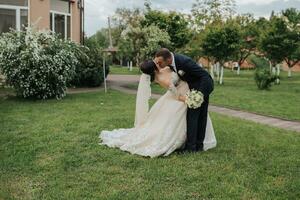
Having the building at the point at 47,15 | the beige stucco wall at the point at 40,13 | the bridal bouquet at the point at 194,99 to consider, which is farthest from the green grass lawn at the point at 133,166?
the beige stucco wall at the point at 40,13

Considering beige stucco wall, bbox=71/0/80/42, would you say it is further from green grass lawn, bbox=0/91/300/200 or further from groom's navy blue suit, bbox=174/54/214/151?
groom's navy blue suit, bbox=174/54/214/151

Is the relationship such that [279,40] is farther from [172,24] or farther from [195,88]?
[195,88]

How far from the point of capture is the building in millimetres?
17000

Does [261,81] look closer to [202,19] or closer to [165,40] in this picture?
[165,40]

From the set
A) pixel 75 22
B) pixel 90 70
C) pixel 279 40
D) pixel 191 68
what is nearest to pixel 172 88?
pixel 191 68

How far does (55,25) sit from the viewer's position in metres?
19.0

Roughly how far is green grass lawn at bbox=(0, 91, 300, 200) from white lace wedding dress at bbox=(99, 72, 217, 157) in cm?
20

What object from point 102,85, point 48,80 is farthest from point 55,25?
point 48,80

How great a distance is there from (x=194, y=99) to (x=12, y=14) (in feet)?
39.7

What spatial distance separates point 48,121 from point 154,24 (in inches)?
479

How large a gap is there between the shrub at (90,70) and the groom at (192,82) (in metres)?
11.5

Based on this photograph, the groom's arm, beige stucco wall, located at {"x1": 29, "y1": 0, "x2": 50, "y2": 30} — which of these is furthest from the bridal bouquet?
beige stucco wall, located at {"x1": 29, "y1": 0, "x2": 50, "y2": 30}

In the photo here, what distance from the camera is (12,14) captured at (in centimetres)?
1705

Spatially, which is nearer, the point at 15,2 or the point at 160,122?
the point at 160,122
